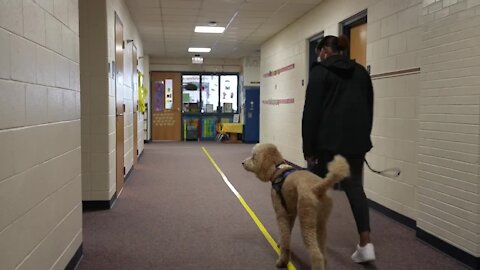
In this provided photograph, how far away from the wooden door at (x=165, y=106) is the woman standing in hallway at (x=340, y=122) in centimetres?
1215

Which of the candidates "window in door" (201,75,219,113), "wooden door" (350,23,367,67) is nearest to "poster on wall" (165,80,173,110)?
"window in door" (201,75,219,113)

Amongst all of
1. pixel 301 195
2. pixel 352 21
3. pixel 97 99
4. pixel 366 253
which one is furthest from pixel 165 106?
pixel 301 195

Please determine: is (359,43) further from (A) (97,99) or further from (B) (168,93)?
(B) (168,93)

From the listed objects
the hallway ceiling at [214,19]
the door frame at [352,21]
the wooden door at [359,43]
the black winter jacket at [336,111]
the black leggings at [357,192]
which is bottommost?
the black leggings at [357,192]

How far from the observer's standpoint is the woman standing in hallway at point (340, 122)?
9.74 ft

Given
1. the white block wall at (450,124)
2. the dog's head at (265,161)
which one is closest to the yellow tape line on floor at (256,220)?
the dog's head at (265,161)

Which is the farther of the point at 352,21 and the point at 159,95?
the point at 159,95

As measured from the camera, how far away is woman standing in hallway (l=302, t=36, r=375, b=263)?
117 inches

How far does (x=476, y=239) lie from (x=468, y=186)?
14.3 inches

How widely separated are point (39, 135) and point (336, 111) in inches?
73.1

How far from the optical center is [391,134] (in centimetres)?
453

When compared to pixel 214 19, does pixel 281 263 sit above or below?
below

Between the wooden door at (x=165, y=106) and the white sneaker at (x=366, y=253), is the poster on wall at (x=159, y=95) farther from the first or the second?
the white sneaker at (x=366, y=253)

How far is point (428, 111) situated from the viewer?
360 cm
